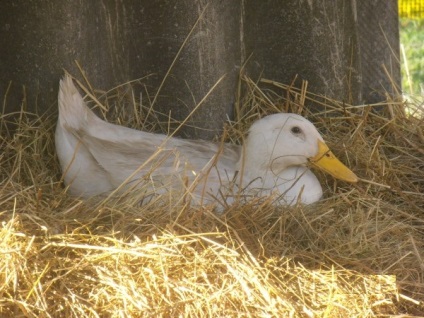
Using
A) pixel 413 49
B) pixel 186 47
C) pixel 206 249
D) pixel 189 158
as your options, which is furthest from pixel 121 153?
pixel 413 49

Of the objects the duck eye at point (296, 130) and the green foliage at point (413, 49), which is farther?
the green foliage at point (413, 49)

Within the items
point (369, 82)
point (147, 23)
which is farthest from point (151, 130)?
point (369, 82)

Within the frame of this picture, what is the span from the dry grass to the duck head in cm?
15

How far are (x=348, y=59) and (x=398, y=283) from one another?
171 cm

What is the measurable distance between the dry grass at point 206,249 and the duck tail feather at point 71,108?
250 millimetres

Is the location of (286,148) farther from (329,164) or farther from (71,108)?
(71,108)

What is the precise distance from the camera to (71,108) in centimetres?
439

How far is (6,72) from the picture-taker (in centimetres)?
458

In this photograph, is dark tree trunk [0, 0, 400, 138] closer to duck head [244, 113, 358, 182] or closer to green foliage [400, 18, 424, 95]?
duck head [244, 113, 358, 182]

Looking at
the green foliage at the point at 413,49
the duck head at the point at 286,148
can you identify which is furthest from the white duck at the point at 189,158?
the green foliage at the point at 413,49

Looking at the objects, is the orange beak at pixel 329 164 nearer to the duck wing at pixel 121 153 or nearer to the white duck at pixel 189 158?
the white duck at pixel 189 158

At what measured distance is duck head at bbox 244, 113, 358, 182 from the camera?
4449 millimetres

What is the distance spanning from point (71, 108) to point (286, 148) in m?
0.95

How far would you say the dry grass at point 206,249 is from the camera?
3410mm
